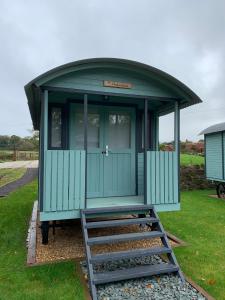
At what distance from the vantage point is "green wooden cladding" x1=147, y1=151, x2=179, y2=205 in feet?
15.8

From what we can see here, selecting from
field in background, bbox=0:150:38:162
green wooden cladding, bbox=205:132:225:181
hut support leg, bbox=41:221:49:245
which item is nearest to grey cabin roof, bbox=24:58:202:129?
hut support leg, bbox=41:221:49:245

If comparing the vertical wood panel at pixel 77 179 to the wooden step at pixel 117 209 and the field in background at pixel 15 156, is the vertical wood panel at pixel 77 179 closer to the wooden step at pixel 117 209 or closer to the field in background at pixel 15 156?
the wooden step at pixel 117 209

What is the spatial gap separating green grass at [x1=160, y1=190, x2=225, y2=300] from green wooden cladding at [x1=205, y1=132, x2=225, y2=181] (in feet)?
8.36

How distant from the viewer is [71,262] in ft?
13.6

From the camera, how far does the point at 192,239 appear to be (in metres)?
5.34

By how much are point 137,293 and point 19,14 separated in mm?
11239

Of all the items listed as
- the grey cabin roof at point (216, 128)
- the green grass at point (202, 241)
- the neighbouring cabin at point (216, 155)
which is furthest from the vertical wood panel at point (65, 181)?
the grey cabin roof at point (216, 128)

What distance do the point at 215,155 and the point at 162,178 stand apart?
316 inches

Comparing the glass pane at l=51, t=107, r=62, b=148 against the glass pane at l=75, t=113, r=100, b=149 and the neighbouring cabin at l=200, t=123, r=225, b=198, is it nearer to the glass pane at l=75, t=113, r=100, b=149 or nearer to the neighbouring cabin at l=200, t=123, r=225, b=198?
the glass pane at l=75, t=113, r=100, b=149

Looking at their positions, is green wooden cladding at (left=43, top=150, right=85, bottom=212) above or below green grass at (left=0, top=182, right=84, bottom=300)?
above

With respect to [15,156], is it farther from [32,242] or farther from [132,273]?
[132,273]

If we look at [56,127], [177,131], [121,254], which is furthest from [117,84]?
[121,254]

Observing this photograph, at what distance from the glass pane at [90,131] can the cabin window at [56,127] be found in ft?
1.06

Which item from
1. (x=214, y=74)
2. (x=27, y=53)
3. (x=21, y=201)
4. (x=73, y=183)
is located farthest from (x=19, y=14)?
(x=214, y=74)
